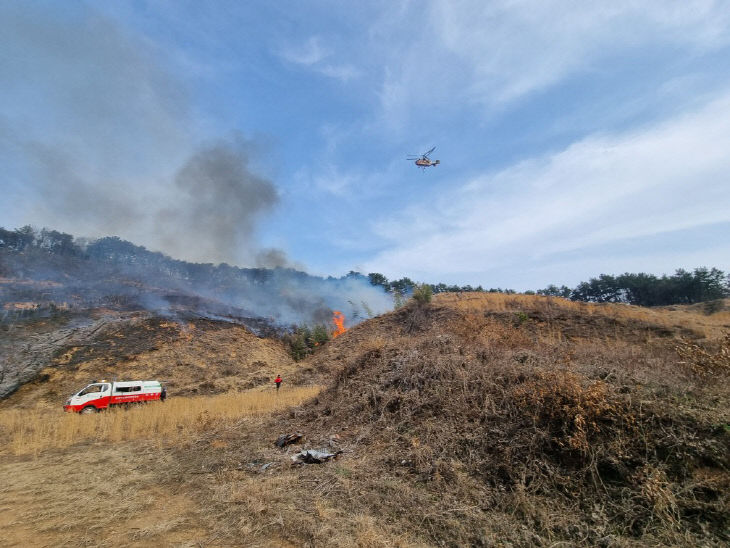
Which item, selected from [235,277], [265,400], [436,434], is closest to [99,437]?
[265,400]

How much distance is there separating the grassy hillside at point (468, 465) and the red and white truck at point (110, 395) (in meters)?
6.74

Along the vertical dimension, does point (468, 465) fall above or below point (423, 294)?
below

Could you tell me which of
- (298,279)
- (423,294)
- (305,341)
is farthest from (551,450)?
(298,279)

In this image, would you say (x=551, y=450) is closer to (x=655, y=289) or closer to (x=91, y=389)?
(x=91, y=389)

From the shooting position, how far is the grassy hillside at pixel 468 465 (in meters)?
3.68

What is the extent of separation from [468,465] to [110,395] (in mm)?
17187

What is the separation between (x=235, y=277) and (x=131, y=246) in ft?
96.1

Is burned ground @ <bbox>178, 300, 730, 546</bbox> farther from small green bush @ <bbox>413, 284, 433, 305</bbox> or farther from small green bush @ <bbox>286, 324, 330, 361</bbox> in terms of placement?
small green bush @ <bbox>286, 324, 330, 361</bbox>

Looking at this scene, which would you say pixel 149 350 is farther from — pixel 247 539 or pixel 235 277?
pixel 235 277

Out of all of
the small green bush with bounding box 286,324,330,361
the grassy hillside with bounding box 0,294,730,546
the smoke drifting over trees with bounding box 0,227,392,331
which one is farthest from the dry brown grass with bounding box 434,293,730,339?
the small green bush with bounding box 286,324,330,361

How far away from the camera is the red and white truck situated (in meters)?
14.7

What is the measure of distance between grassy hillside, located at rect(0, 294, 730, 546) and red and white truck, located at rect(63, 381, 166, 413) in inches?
265

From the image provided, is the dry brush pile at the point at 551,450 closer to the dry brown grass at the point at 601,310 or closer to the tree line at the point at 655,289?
the dry brown grass at the point at 601,310

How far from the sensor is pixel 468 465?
4914 mm
